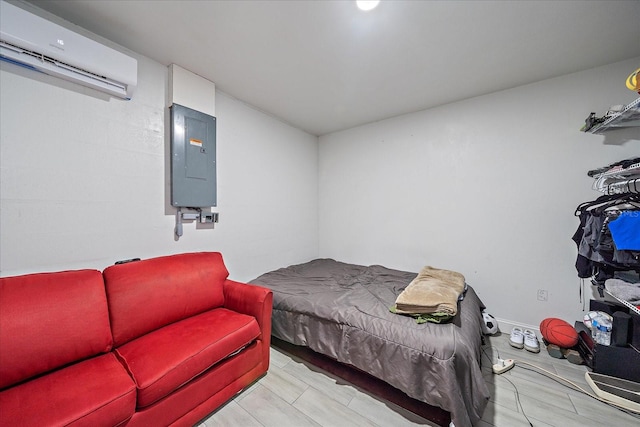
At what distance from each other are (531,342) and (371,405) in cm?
171

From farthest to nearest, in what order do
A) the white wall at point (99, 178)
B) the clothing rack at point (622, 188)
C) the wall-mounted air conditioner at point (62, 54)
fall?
1. the clothing rack at point (622, 188)
2. the white wall at point (99, 178)
3. the wall-mounted air conditioner at point (62, 54)

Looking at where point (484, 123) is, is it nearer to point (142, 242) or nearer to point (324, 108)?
point (324, 108)

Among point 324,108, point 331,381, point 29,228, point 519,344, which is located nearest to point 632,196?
point 519,344

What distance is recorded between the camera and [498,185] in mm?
2457

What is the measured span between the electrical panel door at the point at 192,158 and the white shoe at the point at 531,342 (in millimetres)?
3261

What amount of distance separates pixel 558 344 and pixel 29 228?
13.4 feet

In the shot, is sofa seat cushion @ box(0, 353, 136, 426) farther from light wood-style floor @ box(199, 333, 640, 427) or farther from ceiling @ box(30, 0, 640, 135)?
ceiling @ box(30, 0, 640, 135)

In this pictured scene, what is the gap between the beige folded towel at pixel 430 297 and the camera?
5.34 ft

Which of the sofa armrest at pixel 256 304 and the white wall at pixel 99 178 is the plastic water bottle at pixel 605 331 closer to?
the sofa armrest at pixel 256 304

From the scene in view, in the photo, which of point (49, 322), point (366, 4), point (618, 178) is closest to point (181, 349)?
point (49, 322)

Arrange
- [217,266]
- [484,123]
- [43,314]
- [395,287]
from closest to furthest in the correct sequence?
[43,314] → [217,266] → [395,287] → [484,123]

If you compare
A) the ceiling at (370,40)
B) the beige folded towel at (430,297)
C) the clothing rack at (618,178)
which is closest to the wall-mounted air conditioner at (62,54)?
the ceiling at (370,40)

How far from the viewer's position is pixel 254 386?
169cm

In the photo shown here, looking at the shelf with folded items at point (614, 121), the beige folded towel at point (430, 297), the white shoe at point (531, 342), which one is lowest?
the white shoe at point (531, 342)
